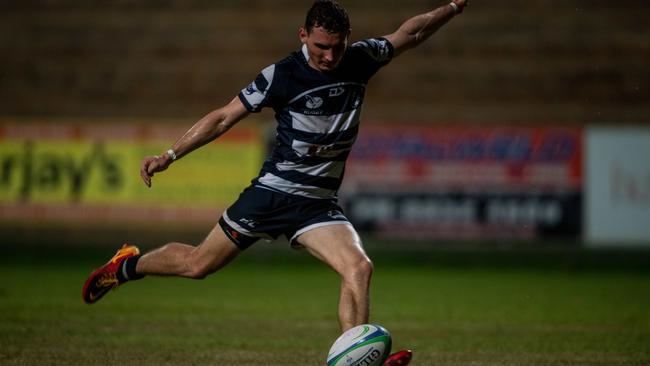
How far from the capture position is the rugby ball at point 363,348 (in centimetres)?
498

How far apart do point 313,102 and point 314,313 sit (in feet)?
11.7

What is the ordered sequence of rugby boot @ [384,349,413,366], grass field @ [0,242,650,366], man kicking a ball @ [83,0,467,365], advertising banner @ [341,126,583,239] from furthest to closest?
advertising banner @ [341,126,583,239] → grass field @ [0,242,650,366] → man kicking a ball @ [83,0,467,365] → rugby boot @ [384,349,413,366]

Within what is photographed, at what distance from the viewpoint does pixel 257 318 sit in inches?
331

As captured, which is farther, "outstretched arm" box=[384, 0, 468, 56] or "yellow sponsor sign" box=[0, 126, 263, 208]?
"yellow sponsor sign" box=[0, 126, 263, 208]

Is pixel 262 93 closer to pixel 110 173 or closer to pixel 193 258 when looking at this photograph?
pixel 193 258

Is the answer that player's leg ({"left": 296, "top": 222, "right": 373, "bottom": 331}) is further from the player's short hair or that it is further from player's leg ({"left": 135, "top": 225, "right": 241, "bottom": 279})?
the player's short hair

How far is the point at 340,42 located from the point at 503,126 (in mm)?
→ 8303

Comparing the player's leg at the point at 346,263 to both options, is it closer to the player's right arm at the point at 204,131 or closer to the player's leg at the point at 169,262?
the player's leg at the point at 169,262

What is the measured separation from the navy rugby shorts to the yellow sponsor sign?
7.64 meters

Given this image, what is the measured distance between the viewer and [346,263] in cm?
541

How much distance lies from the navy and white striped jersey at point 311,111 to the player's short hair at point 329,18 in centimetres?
30

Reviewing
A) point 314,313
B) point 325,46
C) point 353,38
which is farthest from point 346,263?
point 353,38

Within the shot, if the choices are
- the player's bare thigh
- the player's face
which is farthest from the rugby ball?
the player's face

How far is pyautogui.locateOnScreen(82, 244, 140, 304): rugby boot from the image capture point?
21.3 ft
